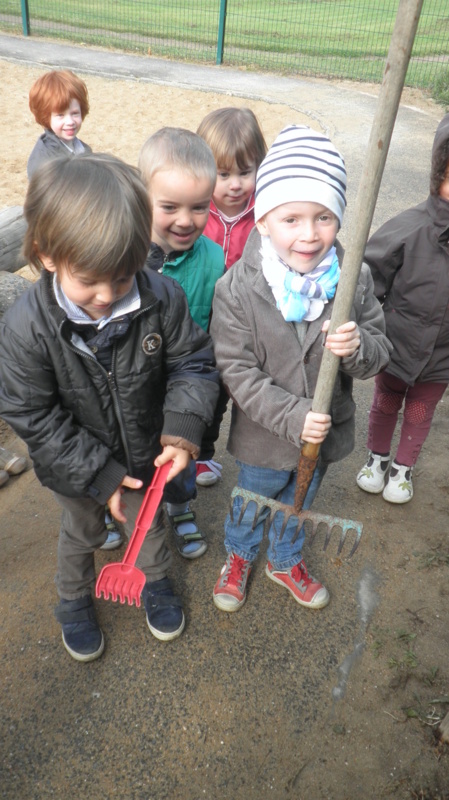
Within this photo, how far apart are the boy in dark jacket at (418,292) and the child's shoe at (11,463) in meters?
1.76

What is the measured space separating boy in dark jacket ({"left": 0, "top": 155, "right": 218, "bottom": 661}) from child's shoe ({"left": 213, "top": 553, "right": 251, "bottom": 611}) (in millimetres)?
565

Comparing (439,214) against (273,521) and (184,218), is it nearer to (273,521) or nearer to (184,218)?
(184,218)

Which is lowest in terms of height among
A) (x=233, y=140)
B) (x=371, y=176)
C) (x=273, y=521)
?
(x=273, y=521)

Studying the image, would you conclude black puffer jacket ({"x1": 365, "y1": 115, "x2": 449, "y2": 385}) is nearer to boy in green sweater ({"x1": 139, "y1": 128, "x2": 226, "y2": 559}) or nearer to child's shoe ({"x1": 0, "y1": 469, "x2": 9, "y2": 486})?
boy in green sweater ({"x1": 139, "y1": 128, "x2": 226, "y2": 559})

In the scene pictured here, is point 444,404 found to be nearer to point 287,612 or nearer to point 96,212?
point 287,612

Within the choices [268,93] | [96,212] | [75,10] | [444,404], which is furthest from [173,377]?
[75,10]

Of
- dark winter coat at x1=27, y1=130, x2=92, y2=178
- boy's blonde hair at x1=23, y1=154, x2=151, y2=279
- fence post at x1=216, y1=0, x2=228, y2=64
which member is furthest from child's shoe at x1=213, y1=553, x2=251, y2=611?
fence post at x1=216, y1=0, x2=228, y2=64

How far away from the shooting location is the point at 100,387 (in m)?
1.92

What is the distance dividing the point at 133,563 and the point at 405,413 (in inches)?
64.0

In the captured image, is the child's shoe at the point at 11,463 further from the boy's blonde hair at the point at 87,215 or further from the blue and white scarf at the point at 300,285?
the blue and white scarf at the point at 300,285

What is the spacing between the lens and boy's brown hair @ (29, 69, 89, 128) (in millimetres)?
4266

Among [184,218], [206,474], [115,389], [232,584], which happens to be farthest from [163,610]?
[184,218]

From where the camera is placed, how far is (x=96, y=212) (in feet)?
5.46

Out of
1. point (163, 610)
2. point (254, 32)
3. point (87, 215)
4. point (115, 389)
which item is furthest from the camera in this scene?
point (254, 32)
